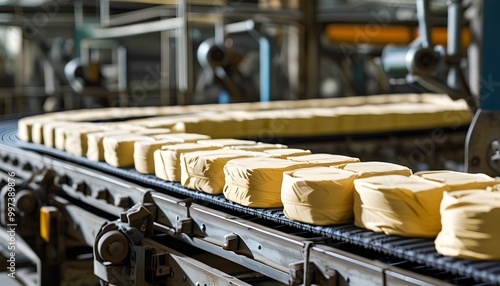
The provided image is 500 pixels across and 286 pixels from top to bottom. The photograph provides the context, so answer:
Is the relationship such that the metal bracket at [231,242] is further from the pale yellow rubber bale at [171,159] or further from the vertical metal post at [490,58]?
A: the vertical metal post at [490,58]

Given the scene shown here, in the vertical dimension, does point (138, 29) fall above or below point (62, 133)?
above

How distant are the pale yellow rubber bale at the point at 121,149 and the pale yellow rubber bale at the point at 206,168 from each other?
0.44m

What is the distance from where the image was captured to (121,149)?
7.23ft

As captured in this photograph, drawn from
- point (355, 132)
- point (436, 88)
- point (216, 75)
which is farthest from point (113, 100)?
point (436, 88)

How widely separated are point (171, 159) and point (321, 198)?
662 millimetres

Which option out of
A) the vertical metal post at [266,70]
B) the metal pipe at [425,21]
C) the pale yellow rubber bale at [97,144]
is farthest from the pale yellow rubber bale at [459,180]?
the vertical metal post at [266,70]

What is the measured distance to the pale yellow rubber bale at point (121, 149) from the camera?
221cm

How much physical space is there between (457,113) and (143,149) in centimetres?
302

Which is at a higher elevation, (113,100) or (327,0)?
(327,0)

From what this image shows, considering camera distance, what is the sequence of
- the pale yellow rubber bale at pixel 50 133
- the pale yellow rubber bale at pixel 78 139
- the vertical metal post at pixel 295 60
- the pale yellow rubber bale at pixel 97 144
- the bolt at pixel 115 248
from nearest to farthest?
the bolt at pixel 115 248
the pale yellow rubber bale at pixel 97 144
the pale yellow rubber bale at pixel 78 139
the pale yellow rubber bale at pixel 50 133
the vertical metal post at pixel 295 60

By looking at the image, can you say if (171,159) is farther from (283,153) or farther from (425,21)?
(425,21)

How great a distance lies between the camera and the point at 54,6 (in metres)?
8.81

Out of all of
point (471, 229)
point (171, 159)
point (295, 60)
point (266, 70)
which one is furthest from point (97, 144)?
point (295, 60)

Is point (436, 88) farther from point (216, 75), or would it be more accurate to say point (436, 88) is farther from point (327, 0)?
point (327, 0)
